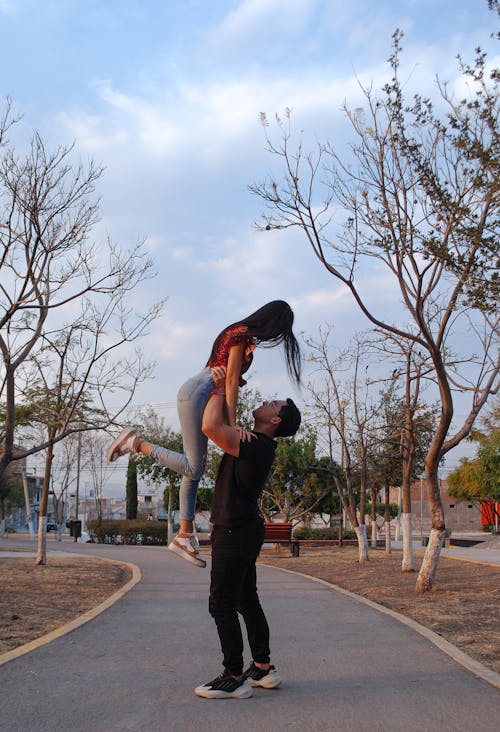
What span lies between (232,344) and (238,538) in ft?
3.92

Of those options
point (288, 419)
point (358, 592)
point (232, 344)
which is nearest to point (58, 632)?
point (288, 419)

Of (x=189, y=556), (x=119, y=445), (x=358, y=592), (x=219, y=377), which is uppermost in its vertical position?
(x=219, y=377)

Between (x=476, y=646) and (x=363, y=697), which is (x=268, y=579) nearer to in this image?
(x=476, y=646)

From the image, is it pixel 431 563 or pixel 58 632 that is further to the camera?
pixel 431 563

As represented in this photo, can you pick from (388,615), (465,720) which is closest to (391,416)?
(388,615)

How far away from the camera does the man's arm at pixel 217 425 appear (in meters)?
4.68

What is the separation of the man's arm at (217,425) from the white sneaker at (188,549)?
0.75 metres

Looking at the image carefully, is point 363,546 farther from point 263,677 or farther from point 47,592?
point 263,677

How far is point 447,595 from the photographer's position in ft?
39.6

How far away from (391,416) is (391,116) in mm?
13168

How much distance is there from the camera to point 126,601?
1047cm

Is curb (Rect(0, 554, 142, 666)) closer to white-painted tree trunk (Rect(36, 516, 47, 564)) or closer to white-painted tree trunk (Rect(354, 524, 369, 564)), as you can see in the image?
white-painted tree trunk (Rect(36, 516, 47, 564))

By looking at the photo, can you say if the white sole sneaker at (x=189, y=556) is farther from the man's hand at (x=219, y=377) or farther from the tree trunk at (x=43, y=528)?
the tree trunk at (x=43, y=528)

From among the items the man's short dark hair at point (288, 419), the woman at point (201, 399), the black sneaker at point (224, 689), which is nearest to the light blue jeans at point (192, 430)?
the woman at point (201, 399)
